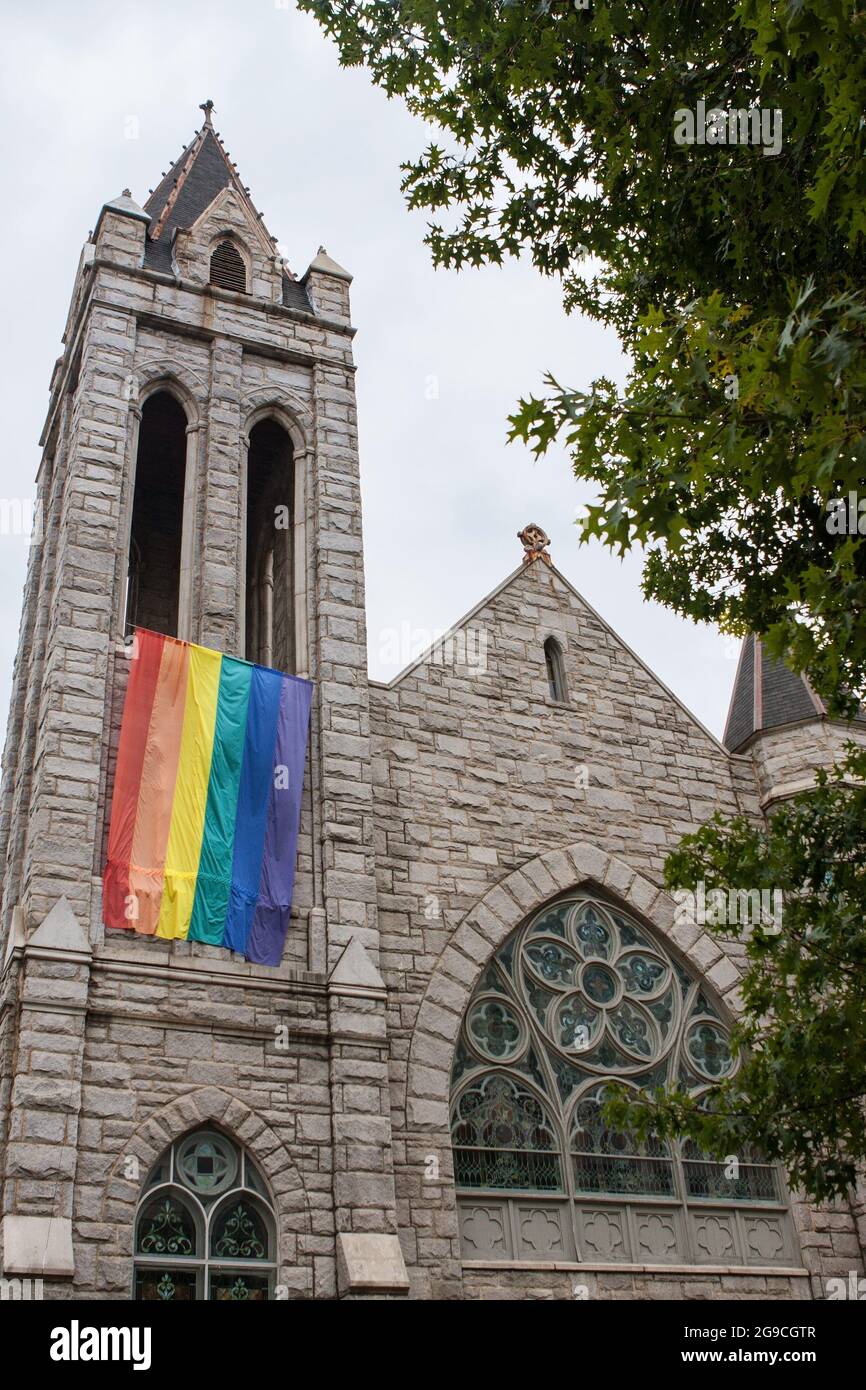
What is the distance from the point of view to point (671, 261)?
871 cm

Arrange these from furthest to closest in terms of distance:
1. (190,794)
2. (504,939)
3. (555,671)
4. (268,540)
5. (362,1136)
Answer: (268,540) < (555,671) < (504,939) < (190,794) < (362,1136)

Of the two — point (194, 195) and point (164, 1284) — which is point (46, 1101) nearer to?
point (164, 1284)

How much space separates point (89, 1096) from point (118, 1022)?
0.65 metres

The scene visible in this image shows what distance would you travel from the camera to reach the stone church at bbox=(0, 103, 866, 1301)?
1045 centimetres

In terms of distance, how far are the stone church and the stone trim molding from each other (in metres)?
0.03

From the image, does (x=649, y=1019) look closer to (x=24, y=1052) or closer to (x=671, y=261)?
(x=24, y=1052)

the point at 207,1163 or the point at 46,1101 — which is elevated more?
the point at 46,1101

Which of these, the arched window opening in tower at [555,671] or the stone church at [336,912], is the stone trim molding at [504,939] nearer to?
the stone church at [336,912]

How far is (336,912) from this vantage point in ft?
39.8

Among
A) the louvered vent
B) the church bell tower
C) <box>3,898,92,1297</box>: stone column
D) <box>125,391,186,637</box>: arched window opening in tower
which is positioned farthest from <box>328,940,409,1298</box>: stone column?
the louvered vent

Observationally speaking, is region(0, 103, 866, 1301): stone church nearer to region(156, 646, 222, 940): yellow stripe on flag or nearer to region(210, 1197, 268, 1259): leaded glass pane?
region(210, 1197, 268, 1259): leaded glass pane

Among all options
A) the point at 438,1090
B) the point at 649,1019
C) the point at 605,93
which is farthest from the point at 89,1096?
the point at 605,93

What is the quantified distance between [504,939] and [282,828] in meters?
2.46

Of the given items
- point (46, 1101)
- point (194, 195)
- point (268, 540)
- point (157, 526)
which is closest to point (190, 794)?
point (46, 1101)
